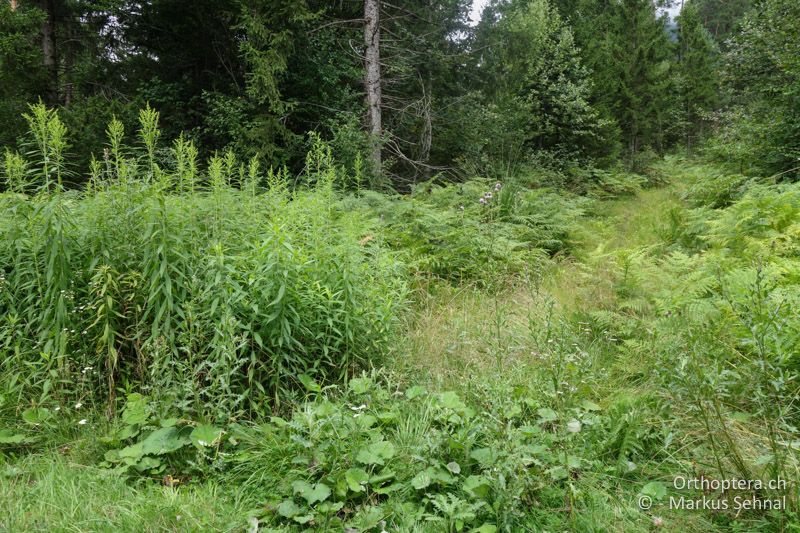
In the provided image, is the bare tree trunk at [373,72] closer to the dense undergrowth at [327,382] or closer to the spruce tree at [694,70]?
the dense undergrowth at [327,382]

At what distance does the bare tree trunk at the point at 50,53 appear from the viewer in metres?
10.5

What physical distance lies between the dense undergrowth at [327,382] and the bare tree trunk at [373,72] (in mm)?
5659

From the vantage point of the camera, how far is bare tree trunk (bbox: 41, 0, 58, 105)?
34.6 ft

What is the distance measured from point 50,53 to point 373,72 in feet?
24.8

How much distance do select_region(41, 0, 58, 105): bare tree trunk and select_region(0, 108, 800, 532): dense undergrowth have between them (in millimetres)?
9554

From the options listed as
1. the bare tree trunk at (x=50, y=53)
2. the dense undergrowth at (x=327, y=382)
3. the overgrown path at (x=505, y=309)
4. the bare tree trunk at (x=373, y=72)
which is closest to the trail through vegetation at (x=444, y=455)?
the dense undergrowth at (x=327, y=382)

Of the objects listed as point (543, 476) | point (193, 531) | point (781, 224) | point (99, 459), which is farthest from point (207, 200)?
point (781, 224)

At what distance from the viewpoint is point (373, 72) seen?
9.59 m

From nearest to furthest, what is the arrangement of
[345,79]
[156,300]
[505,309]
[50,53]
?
1. [156,300]
2. [505,309]
3. [50,53]
4. [345,79]

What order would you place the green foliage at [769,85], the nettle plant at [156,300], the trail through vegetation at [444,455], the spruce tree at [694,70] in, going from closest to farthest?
1. the trail through vegetation at [444,455]
2. the nettle plant at [156,300]
3. the green foliage at [769,85]
4. the spruce tree at [694,70]

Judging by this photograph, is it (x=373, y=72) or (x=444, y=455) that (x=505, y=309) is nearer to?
(x=444, y=455)

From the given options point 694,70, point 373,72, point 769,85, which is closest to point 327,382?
point 373,72

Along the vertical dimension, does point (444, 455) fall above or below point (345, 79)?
below

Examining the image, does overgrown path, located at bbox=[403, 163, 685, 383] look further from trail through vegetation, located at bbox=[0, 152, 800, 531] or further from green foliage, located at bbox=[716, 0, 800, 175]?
green foliage, located at bbox=[716, 0, 800, 175]
